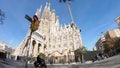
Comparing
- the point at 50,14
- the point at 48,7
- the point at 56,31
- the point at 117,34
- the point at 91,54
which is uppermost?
the point at 48,7

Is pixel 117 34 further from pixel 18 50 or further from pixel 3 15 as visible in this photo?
pixel 3 15

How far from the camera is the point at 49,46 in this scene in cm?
9725

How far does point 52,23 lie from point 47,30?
10.1 meters

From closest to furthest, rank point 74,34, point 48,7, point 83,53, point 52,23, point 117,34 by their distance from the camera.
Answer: point 83,53 < point 117,34 < point 74,34 < point 52,23 < point 48,7

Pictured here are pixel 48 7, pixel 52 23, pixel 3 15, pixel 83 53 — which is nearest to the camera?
pixel 3 15

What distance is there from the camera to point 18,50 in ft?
217

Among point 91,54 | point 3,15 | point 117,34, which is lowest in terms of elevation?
point 91,54

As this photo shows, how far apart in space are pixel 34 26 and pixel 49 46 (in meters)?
88.7

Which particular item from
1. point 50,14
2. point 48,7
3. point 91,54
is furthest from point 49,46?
point 91,54

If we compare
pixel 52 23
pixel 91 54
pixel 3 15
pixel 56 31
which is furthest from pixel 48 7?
pixel 3 15

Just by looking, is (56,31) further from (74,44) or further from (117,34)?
(117,34)

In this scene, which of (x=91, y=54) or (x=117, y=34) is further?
(x=117, y=34)

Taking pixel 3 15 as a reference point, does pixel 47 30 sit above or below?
above

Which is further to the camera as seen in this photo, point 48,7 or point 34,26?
point 48,7
